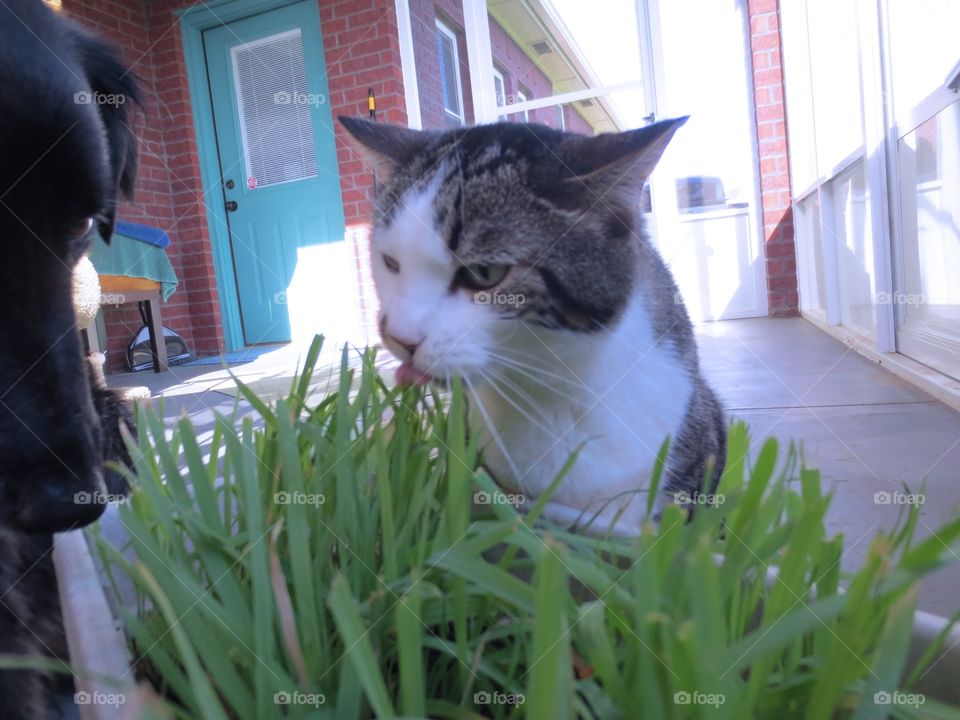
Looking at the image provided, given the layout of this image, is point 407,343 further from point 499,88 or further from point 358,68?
point 499,88

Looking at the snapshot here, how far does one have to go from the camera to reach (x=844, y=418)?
1.64m

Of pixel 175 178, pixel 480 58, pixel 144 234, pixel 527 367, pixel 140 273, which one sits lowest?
pixel 527 367

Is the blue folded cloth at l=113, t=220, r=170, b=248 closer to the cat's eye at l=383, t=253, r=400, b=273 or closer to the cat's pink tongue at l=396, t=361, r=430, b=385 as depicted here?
the cat's eye at l=383, t=253, r=400, b=273

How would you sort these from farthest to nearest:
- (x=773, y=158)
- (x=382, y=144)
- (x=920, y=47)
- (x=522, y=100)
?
1. (x=522, y=100)
2. (x=773, y=158)
3. (x=920, y=47)
4. (x=382, y=144)

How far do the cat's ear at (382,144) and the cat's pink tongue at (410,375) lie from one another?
35cm

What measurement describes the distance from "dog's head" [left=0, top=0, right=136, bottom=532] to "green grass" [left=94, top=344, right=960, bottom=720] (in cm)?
19

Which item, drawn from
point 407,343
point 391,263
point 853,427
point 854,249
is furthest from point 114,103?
point 854,249

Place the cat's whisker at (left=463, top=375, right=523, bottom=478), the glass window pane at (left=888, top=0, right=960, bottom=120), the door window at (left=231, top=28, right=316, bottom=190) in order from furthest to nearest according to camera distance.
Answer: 1. the door window at (left=231, top=28, right=316, bottom=190)
2. the glass window pane at (left=888, top=0, right=960, bottom=120)
3. the cat's whisker at (left=463, top=375, right=523, bottom=478)

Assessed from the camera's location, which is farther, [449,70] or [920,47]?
[449,70]

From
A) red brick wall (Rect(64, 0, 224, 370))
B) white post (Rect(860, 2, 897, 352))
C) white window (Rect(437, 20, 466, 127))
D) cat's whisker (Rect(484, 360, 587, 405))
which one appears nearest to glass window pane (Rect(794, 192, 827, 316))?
white post (Rect(860, 2, 897, 352))

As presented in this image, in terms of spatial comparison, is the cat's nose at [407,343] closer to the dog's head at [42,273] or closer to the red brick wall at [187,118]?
the dog's head at [42,273]

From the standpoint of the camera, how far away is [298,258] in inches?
185

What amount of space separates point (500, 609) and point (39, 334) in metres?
0.60

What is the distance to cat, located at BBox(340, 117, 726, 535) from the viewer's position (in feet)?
2.48
